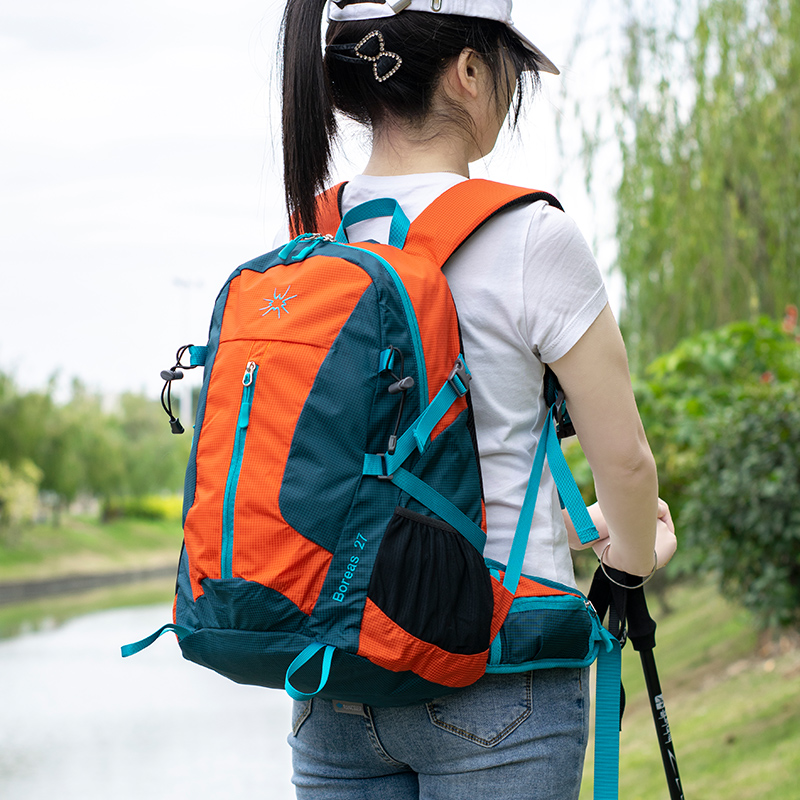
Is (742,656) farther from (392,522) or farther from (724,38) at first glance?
(392,522)

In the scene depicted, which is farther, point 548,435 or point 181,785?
point 181,785

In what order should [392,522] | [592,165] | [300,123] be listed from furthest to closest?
[592,165] < [300,123] < [392,522]

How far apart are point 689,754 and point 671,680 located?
2.19m

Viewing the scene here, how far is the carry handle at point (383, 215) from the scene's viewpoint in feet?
3.96

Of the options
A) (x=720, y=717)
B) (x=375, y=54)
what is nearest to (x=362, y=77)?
(x=375, y=54)

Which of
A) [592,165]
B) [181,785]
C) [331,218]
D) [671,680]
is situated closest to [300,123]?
[331,218]

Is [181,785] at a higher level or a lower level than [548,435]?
lower

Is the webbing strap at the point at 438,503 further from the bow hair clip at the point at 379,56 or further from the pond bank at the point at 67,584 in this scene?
the pond bank at the point at 67,584

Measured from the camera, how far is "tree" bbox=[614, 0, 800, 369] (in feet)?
19.2

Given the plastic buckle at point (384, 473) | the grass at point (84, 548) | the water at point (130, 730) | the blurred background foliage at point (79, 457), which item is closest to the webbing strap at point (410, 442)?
the plastic buckle at point (384, 473)

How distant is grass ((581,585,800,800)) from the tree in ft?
6.53

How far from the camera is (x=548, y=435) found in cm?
120

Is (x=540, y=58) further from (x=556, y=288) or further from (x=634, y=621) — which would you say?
(x=634, y=621)

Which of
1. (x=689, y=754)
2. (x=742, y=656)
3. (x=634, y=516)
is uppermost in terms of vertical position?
(x=634, y=516)
